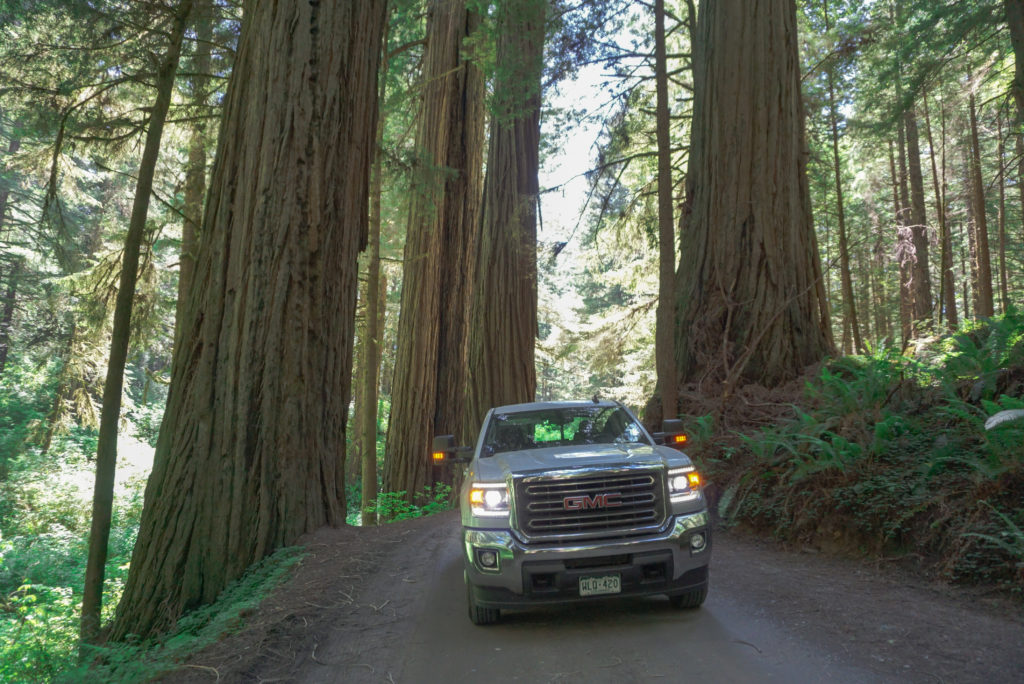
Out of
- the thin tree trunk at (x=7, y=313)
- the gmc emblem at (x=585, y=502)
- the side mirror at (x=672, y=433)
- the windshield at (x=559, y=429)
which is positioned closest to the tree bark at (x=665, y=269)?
the side mirror at (x=672, y=433)

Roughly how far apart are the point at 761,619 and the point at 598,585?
1261 mm

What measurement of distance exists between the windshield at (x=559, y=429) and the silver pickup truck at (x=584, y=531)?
2.40 feet

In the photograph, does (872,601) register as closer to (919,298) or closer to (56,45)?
(56,45)

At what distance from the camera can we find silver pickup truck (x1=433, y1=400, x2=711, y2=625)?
481 cm

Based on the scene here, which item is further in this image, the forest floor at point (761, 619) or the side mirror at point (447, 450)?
the side mirror at point (447, 450)

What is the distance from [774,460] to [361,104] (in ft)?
21.1

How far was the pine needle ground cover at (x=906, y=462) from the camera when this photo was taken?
5742 mm

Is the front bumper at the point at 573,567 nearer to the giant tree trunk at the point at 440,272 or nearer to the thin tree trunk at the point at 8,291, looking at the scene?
the giant tree trunk at the point at 440,272

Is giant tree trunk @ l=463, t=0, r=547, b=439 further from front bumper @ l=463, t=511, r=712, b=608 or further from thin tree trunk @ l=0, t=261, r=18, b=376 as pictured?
thin tree trunk @ l=0, t=261, r=18, b=376

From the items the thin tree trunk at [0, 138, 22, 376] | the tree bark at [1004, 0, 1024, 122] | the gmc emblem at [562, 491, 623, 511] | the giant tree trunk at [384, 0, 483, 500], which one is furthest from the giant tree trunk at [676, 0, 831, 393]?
the thin tree trunk at [0, 138, 22, 376]

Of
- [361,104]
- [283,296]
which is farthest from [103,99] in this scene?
[283,296]

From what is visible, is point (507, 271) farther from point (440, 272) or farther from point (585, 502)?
point (585, 502)

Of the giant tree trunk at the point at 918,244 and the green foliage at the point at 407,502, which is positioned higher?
the giant tree trunk at the point at 918,244

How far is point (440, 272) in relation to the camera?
56.7 ft
